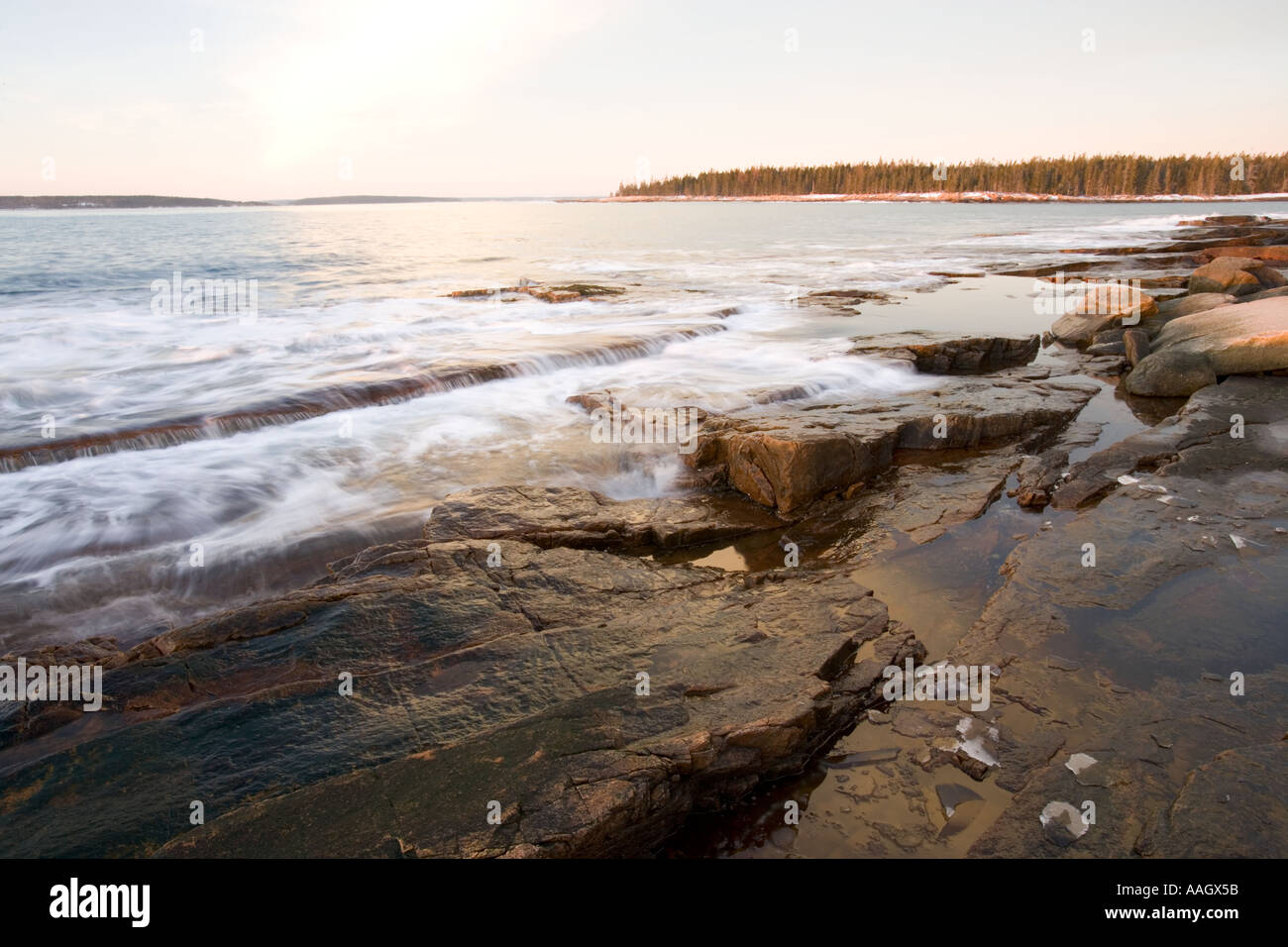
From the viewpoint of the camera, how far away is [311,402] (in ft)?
36.1

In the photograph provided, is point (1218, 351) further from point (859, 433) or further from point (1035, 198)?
point (1035, 198)

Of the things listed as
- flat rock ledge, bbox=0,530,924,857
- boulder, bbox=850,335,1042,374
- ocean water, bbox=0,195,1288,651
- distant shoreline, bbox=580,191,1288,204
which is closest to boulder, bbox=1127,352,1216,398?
boulder, bbox=850,335,1042,374

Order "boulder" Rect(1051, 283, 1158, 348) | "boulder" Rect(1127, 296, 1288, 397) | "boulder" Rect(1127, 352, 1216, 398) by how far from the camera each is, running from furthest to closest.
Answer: "boulder" Rect(1051, 283, 1158, 348) → "boulder" Rect(1127, 352, 1216, 398) → "boulder" Rect(1127, 296, 1288, 397)

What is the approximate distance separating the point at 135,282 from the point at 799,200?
515ft

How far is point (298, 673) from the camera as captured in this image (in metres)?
4.04

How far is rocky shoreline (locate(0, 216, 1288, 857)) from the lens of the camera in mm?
3051

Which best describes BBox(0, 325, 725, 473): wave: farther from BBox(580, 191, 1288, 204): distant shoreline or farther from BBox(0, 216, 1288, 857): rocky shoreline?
BBox(580, 191, 1288, 204): distant shoreline

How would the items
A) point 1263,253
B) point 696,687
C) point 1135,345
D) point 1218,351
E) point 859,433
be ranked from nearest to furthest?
1. point 696,687
2. point 859,433
3. point 1218,351
4. point 1135,345
5. point 1263,253

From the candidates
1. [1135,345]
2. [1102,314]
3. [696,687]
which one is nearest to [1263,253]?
[1102,314]

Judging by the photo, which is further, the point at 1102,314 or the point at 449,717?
the point at 1102,314

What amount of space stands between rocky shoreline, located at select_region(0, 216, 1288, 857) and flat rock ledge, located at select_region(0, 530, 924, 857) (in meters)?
0.02

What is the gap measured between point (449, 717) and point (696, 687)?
1.31 m

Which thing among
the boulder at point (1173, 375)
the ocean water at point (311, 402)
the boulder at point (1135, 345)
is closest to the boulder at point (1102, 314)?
the ocean water at point (311, 402)

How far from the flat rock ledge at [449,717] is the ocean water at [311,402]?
1.92 meters
